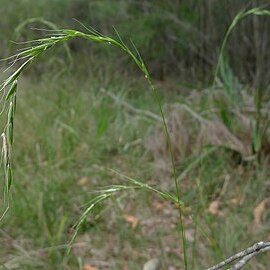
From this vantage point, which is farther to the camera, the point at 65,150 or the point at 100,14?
the point at 100,14

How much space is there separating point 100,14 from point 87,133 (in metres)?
1.75

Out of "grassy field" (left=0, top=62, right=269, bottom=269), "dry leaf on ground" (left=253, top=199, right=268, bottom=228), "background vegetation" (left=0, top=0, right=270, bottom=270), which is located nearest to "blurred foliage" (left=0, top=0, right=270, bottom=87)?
"background vegetation" (left=0, top=0, right=270, bottom=270)

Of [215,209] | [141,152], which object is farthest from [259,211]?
[141,152]

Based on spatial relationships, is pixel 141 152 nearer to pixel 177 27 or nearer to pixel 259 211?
pixel 259 211

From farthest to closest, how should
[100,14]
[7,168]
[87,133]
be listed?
[100,14], [87,133], [7,168]

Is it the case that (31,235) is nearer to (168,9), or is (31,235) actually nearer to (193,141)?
(193,141)

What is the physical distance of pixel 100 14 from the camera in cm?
438

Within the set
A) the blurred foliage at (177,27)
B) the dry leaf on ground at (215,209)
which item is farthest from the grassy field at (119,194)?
the blurred foliage at (177,27)

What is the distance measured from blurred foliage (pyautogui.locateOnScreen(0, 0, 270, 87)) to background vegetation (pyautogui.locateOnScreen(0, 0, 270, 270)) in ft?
0.05

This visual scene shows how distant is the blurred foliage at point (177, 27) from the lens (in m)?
4.23

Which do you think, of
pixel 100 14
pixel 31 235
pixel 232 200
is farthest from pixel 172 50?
pixel 31 235

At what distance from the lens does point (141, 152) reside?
2.81m

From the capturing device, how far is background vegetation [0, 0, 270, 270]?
1.94m

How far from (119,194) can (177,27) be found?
2604 mm
